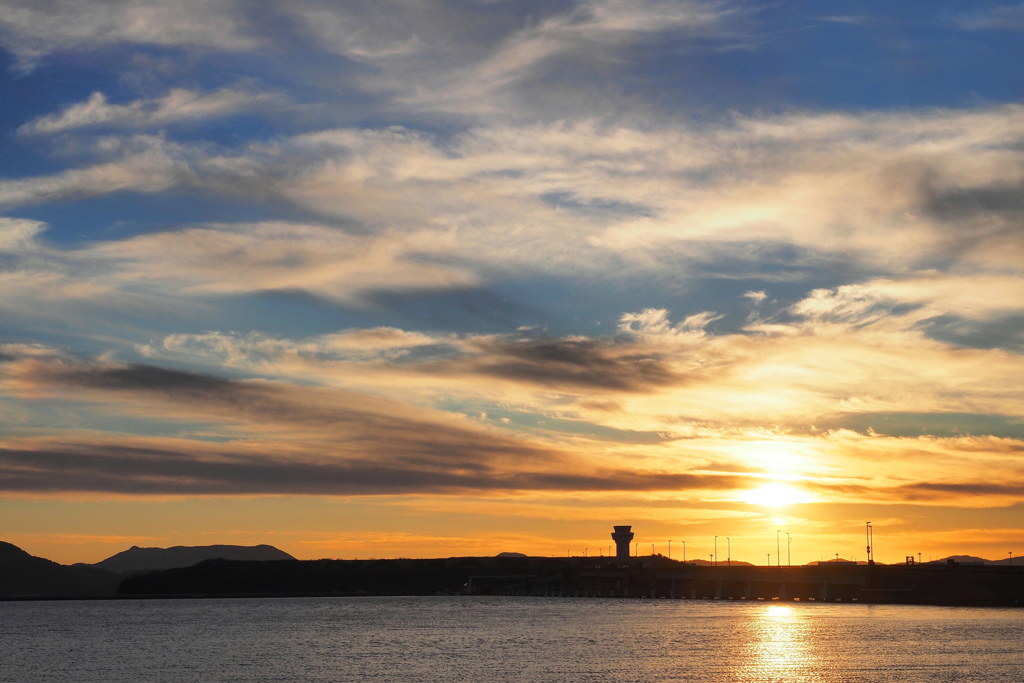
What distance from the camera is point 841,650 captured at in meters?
130

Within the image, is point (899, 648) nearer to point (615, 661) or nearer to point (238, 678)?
point (615, 661)

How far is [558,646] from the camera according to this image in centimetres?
14325

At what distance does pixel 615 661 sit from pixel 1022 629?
78240mm

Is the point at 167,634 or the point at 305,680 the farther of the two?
the point at 167,634

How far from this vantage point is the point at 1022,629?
523ft

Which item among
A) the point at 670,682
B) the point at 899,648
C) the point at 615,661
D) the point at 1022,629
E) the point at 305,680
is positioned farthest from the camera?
the point at 1022,629

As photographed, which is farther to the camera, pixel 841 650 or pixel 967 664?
pixel 841 650

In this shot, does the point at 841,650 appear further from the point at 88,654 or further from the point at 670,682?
the point at 88,654

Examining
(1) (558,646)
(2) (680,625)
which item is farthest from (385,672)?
(2) (680,625)

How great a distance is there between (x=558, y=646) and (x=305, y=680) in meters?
47.9

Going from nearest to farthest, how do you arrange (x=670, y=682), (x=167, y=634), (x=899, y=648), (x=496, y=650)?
(x=670, y=682) → (x=899, y=648) → (x=496, y=650) → (x=167, y=634)

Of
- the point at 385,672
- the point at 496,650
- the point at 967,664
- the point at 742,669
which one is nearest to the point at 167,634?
the point at 496,650

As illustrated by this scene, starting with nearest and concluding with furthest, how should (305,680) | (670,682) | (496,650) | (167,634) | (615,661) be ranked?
(670,682) → (305,680) → (615,661) → (496,650) → (167,634)

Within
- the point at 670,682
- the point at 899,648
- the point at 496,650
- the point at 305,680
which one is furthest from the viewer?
the point at 496,650
